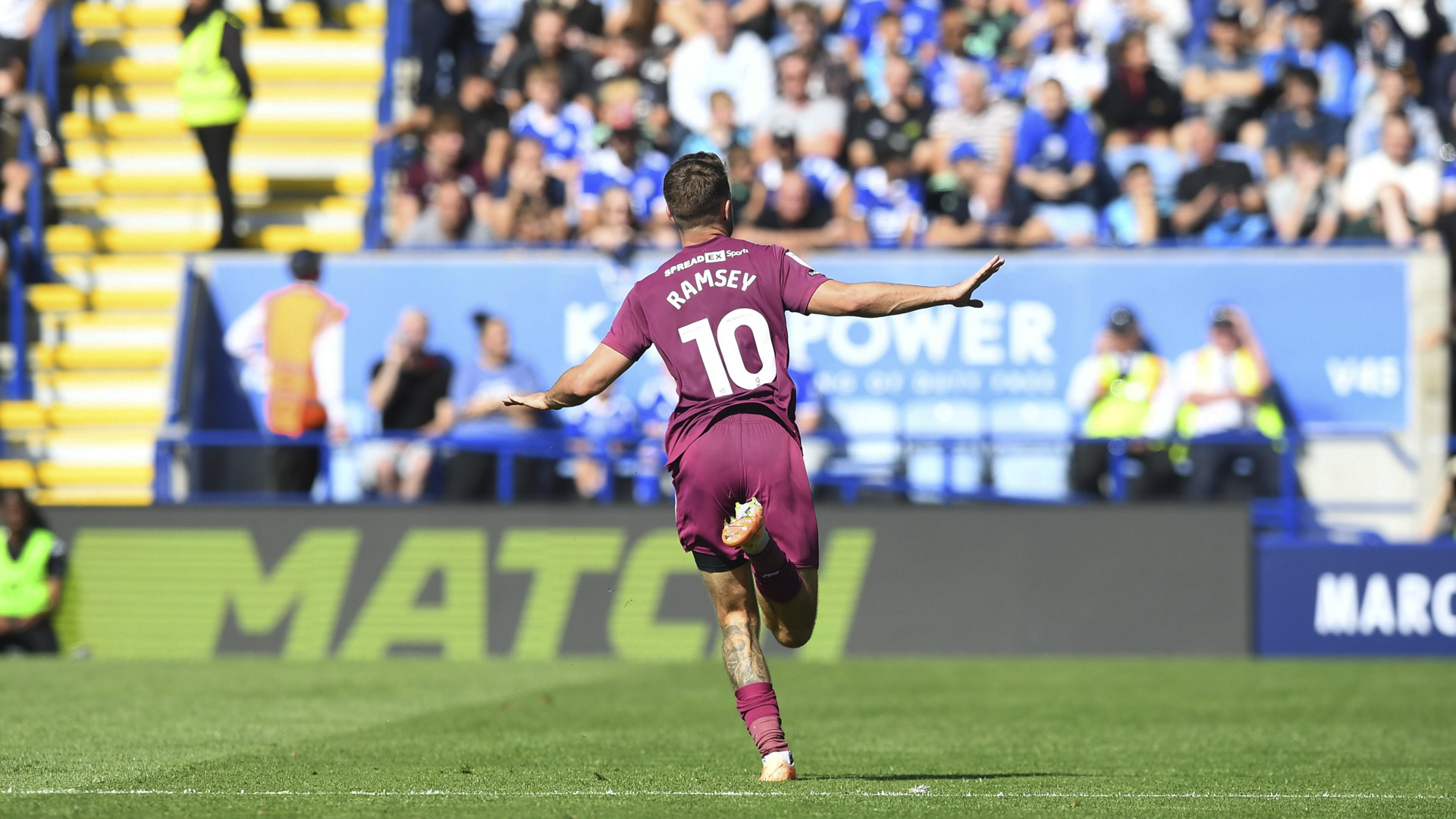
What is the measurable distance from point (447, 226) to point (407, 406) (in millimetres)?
1892

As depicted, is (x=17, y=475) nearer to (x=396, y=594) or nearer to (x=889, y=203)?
(x=396, y=594)

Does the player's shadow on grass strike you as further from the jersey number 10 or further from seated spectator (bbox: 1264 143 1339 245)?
seated spectator (bbox: 1264 143 1339 245)

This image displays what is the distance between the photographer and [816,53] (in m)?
17.6

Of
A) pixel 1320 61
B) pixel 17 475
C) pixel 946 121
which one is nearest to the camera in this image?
pixel 17 475

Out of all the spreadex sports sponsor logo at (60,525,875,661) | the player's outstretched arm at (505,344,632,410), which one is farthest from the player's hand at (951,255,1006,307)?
the spreadex sports sponsor logo at (60,525,875,661)

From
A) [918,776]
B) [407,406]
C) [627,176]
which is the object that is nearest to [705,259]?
[918,776]

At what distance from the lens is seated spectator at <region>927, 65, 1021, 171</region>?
16750 mm

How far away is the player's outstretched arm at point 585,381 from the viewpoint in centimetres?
677

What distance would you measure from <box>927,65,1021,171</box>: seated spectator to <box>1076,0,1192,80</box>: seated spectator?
1.99m

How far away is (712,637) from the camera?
14117 millimetres

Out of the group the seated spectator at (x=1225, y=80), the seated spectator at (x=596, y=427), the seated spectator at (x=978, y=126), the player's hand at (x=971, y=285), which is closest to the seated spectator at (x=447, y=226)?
the seated spectator at (x=596, y=427)

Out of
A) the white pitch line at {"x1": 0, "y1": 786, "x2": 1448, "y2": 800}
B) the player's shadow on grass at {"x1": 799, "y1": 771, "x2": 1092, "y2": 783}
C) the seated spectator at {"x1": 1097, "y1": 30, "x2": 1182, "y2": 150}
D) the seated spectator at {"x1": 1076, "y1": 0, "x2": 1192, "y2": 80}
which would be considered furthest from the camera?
the seated spectator at {"x1": 1076, "y1": 0, "x2": 1192, "y2": 80}

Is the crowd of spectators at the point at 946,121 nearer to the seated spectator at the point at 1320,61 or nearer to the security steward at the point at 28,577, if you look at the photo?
the seated spectator at the point at 1320,61

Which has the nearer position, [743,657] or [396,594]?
[743,657]
